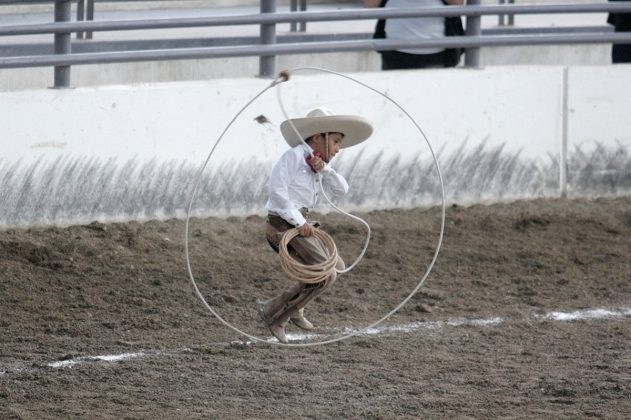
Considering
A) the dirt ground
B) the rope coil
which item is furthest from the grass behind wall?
the rope coil

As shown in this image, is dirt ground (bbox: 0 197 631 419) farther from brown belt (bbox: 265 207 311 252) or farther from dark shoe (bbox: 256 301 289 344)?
brown belt (bbox: 265 207 311 252)

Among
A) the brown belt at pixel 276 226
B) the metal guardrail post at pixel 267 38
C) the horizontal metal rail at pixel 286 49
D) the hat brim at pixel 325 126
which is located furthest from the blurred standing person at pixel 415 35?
the brown belt at pixel 276 226

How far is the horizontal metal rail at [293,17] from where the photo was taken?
9.31 meters

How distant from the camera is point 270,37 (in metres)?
10.1

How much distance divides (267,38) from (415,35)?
1367mm

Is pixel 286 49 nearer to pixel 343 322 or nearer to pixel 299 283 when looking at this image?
pixel 343 322

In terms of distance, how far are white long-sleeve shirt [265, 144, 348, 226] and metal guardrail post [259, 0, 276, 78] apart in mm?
3068

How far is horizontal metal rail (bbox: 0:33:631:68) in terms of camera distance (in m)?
9.34

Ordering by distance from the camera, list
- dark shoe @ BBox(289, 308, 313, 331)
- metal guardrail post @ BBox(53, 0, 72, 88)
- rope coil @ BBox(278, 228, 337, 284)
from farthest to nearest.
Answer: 1. metal guardrail post @ BBox(53, 0, 72, 88)
2. dark shoe @ BBox(289, 308, 313, 331)
3. rope coil @ BBox(278, 228, 337, 284)

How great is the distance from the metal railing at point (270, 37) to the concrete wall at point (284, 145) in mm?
229

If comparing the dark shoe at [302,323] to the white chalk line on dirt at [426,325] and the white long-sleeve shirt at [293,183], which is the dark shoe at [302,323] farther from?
the white long-sleeve shirt at [293,183]

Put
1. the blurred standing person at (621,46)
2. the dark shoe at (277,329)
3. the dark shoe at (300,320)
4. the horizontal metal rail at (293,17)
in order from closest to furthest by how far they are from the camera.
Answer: the dark shoe at (277,329)
the dark shoe at (300,320)
the horizontal metal rail at (293,17)
the blurred standing person at (621,46)

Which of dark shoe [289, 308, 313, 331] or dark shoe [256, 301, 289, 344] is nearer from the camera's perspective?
dark shoe [256, 301, 289, 344]

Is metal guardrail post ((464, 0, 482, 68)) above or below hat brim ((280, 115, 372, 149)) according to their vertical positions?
above
